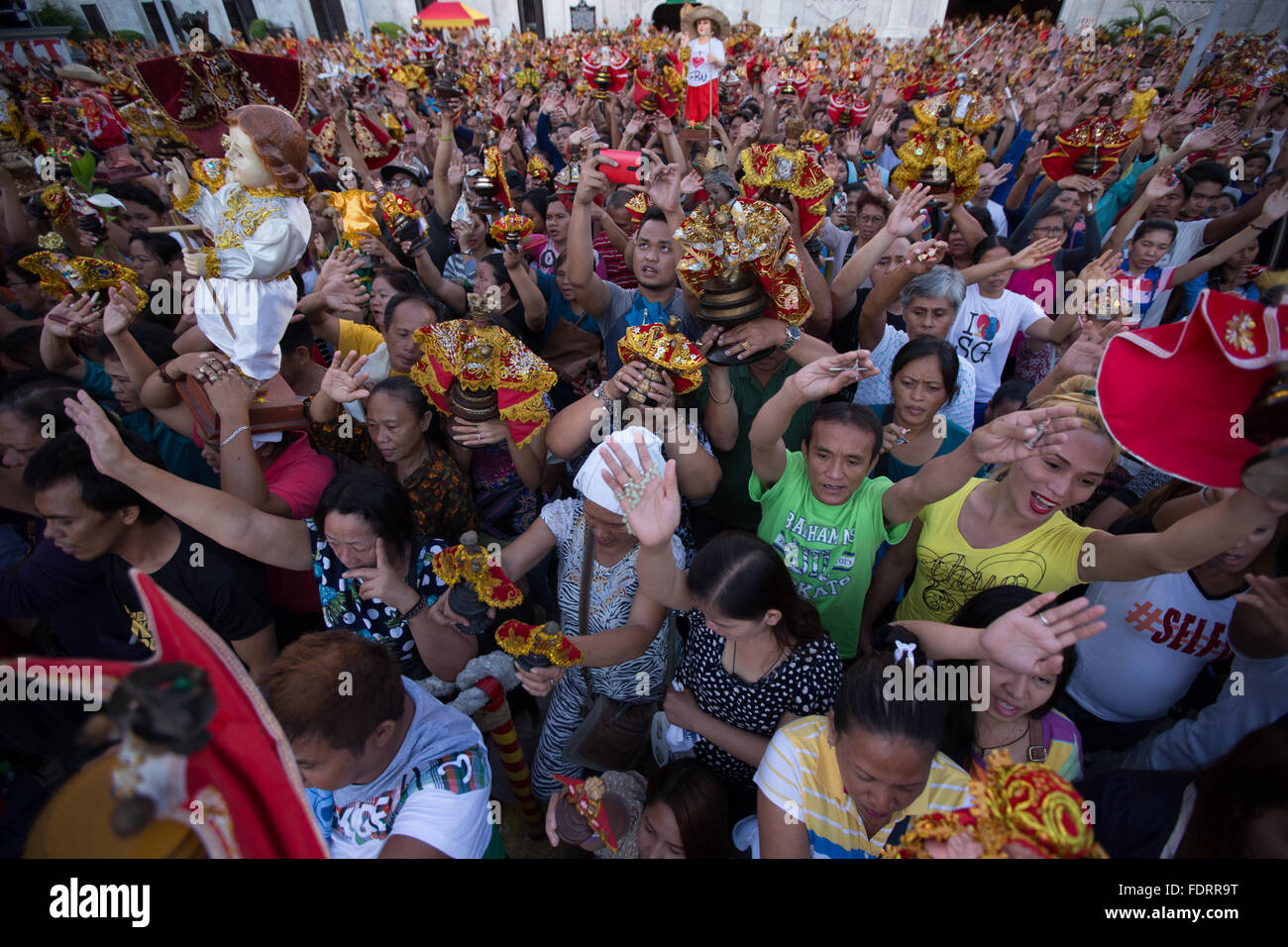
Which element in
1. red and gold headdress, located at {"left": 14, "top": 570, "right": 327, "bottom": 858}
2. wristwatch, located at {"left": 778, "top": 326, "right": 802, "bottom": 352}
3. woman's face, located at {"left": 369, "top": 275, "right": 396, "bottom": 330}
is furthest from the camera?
woman's face, located at {"left": 369, "top": 275, "right": 396, "bottom": 330}

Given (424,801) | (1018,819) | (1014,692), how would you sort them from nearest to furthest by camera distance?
(1018,819) → (424,801) → (1014,692)

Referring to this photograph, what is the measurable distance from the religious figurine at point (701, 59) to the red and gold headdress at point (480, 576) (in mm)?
5803

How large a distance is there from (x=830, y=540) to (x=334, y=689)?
182 cm

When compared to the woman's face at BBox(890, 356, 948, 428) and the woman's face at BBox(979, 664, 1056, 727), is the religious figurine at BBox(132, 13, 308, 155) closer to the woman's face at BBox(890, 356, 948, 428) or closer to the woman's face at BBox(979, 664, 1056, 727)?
the woman's face at BBox(890, 356, 948, 428)

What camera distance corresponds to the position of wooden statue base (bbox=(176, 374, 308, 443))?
8.36ft

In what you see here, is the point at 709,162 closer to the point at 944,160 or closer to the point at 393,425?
the point at 944,160

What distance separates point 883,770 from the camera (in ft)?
4.78

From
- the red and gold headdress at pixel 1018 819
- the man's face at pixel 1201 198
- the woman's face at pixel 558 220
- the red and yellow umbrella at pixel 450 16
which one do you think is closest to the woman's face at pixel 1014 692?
the red and gold headdress at pixel 1018 819

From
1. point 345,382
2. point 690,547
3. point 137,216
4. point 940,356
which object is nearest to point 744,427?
point 690,547

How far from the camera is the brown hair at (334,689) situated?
1463mm

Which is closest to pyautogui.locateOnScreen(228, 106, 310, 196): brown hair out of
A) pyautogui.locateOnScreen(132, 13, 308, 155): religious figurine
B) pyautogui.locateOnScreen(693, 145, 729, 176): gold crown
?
pyautogui.locateOnScreen(132, 13, 308, 155): religious figurine

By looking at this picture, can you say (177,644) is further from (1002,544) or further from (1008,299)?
(1008,299)

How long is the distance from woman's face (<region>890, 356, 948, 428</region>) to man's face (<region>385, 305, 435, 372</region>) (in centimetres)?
257

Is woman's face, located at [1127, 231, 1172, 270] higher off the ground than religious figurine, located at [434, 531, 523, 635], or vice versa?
woman's face, located at [1127, 231, 1172, 270]
